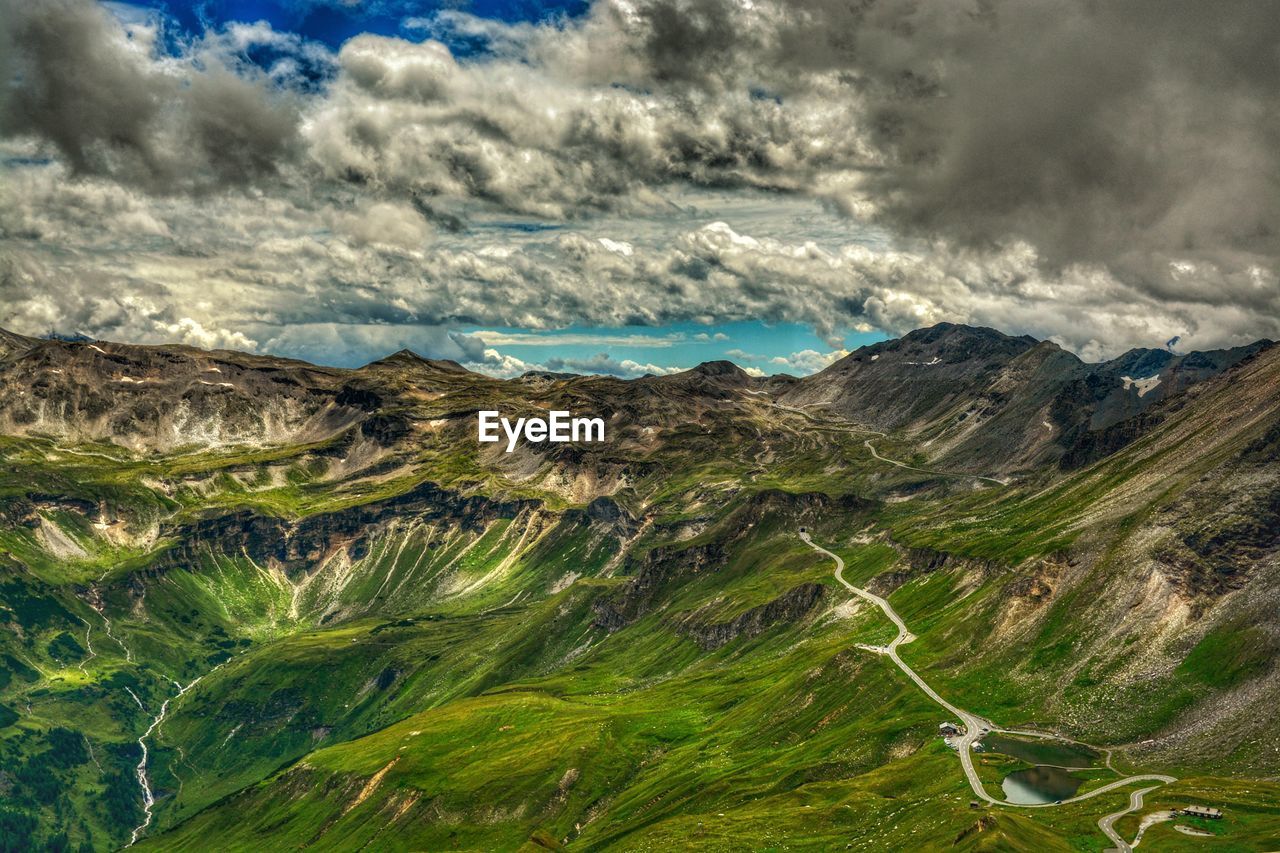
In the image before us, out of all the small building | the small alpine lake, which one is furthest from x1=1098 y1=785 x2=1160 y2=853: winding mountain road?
the small alpine lake

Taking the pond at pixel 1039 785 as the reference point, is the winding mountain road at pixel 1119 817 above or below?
above

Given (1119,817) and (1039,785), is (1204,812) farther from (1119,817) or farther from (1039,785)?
(1039,785)

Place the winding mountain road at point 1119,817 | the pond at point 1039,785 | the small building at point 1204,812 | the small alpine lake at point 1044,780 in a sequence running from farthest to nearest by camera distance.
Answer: the small alpine lake at point 1044,780 → the pond at point 1039,785 → the small building at point 1204,812 → the winding mountain road at point 1119,817

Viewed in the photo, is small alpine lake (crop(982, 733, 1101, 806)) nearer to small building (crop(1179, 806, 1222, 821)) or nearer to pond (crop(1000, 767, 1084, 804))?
pond (crop(1000, 767, 1084, 804))

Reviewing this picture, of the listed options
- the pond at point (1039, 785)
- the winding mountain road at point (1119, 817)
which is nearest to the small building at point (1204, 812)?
the winding mountain road at point (1119, 817)

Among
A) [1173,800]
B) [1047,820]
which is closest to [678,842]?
[1047,820]

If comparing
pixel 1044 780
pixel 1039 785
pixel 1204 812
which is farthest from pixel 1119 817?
pixel 1044 780

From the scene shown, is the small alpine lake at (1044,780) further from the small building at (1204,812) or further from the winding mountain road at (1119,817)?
the small building at (1204,812)
